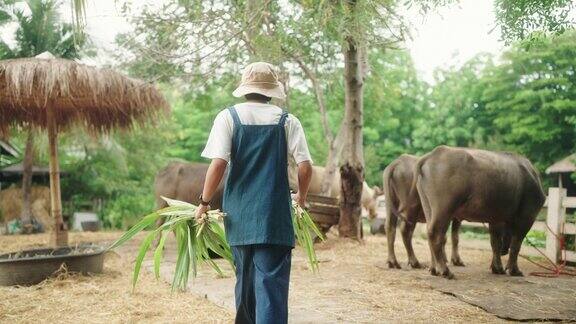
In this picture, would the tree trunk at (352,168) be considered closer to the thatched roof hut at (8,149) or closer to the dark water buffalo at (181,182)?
the dark water buffalo at (181,182)

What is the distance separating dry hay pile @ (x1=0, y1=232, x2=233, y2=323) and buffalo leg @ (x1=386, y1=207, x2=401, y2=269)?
3.03m

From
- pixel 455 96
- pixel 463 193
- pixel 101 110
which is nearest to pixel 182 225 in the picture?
pixel 463 193

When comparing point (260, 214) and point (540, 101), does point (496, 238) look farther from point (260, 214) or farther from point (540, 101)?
point (540, 101)

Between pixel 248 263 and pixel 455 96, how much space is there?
975 inches

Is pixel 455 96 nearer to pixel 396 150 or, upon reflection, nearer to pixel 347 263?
pixel 396 150

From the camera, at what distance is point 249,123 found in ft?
10.9

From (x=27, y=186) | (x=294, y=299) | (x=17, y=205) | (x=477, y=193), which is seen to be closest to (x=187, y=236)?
(x=294, y=299)

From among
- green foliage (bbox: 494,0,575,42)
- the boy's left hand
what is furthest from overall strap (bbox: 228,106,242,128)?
green foliage (bbox: 494,0,575,42)

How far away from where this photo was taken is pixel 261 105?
339 cm

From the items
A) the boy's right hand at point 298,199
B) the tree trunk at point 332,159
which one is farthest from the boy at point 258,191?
the tree trunk at point 332,159

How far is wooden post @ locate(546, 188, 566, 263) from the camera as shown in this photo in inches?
305

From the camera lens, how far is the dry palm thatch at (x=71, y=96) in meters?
7.42

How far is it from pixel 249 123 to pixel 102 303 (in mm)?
2833

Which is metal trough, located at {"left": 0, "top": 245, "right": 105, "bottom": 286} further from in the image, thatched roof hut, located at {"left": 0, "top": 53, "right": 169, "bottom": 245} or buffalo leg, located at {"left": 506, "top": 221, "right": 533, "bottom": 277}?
buffalo leg, located at {"left": 506, "top": 221, "right": 533, "bottom": 277}
